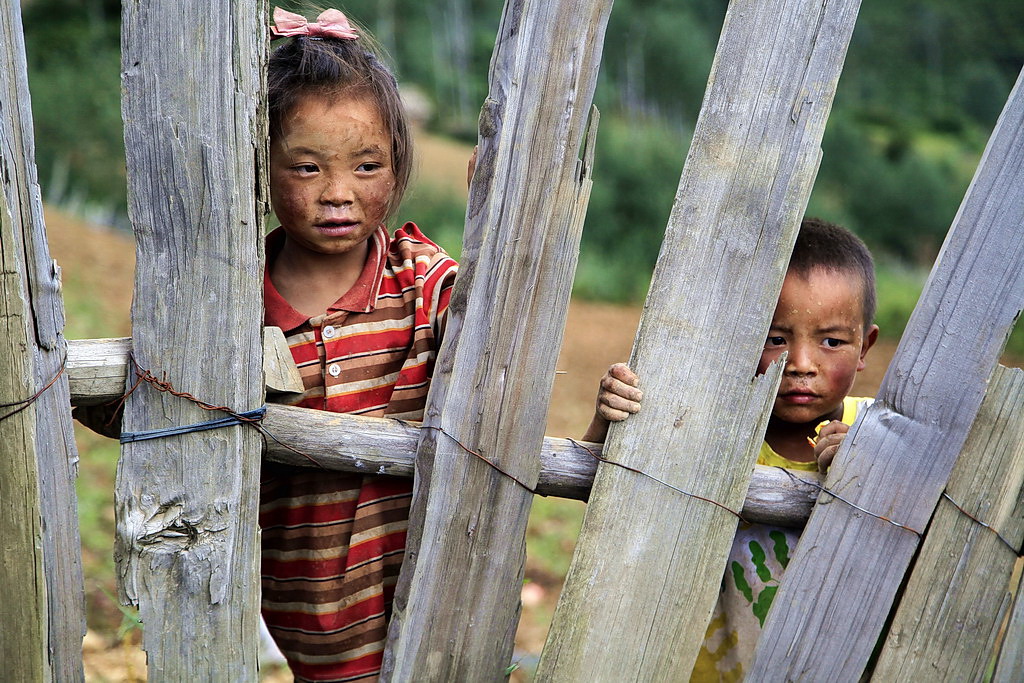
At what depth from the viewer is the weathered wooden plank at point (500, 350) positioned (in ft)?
5.42

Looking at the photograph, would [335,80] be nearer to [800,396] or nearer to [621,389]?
[621,389]

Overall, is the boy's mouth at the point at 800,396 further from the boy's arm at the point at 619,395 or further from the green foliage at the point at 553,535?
the green foliage at the point at 553,535

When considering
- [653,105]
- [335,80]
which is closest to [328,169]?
[335,80]

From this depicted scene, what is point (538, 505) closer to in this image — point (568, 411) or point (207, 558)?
point (568, 411)

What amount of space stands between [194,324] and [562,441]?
718 millimetres

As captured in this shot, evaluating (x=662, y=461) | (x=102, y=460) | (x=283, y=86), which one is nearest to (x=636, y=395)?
(x=662, y=461)

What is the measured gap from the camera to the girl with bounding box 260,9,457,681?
72.1 inches

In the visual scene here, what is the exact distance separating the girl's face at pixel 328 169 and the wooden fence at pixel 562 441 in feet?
0.69

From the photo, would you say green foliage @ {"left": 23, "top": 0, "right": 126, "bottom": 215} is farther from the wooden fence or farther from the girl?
the wooden fence

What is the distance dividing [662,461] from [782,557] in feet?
1.67

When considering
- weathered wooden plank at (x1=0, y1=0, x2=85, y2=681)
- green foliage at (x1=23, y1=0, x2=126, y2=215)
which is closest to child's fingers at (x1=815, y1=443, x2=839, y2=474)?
weathered wooden plank at (x1=0, y1=0, x2=85, y2=681)

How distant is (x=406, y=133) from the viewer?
1972mm

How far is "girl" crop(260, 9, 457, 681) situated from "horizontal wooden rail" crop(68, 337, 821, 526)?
13cm

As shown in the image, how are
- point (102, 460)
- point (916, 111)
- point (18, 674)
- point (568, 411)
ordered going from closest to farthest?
1. point (18, 674)
2. point (102, 460)
3. point (568, 411)
4. point (916, 111)
